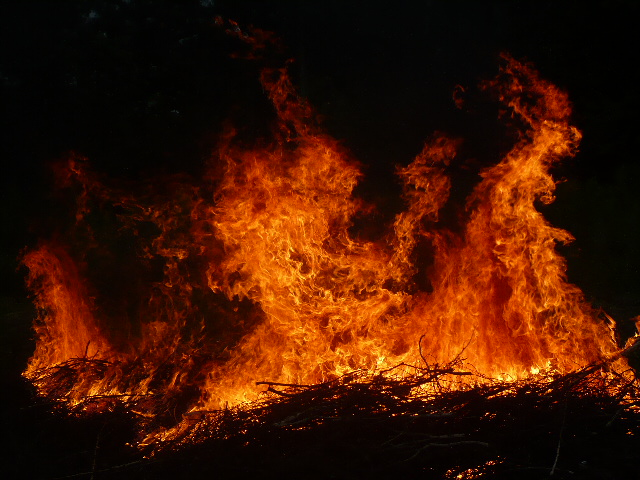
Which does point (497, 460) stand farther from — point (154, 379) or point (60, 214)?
point (60, 214)

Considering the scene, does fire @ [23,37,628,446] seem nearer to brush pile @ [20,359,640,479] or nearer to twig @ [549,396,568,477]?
brush pile @ [20,359,640,479]

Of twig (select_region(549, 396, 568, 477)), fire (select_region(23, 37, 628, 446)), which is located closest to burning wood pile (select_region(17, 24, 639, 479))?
fire (select_region(23, 37, 628, 446))

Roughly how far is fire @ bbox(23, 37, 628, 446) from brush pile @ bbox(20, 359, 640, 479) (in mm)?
774

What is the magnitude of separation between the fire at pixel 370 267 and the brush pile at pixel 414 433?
0.77 meters

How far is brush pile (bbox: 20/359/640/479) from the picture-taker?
4066 mm

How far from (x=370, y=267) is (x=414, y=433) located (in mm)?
2296

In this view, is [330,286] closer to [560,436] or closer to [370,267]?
[370,267]

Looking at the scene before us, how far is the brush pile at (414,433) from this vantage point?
4066 mm

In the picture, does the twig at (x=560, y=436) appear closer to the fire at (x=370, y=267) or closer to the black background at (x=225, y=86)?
the fire at (x=370, y=267)

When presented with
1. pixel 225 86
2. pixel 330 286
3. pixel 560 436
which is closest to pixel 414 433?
pixel 560 436

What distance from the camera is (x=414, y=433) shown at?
4301 millimetres

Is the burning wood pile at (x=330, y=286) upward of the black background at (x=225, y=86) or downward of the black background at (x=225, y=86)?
downward

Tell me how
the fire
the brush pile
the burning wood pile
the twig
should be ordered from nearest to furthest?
1. the twig
2. the brush pile
3. the burning wood pile
4. the fire

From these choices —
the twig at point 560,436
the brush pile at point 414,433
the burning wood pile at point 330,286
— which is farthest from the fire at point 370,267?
the twig at point 560,436
